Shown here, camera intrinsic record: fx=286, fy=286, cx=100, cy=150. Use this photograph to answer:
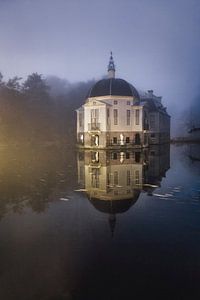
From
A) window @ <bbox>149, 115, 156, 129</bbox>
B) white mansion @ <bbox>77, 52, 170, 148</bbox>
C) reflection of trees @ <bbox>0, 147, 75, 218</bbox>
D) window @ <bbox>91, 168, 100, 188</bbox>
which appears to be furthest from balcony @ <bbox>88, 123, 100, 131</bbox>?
window @ <bbox>91, 168, 100, 188</bbox>

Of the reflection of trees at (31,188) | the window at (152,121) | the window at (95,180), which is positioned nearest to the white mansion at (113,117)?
the window at (152,121)

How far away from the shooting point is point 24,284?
4.34 metres

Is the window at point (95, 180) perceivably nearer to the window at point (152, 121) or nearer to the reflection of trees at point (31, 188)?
the reflection of trees at point (31, 188)

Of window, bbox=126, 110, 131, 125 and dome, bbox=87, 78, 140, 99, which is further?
window, bbox=126, 110, 131, 125

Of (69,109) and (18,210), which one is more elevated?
(69,109)

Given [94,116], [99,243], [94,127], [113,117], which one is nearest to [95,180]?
A: [99,243]

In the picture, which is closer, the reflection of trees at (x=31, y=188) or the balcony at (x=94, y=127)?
the reflection of trees at (x=31, y=188)

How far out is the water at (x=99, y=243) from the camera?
4.24 meters

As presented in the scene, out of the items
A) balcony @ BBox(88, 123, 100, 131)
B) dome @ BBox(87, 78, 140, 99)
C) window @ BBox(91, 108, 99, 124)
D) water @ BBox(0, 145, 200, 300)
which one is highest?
dome @ BBox(87, 78, 140, 99)

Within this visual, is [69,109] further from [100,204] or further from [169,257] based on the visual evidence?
[169,257]

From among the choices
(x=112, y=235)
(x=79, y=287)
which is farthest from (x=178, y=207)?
(x=79, y=287)

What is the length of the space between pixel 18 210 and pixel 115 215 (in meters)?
2.93

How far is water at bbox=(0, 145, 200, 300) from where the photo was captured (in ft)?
13.9

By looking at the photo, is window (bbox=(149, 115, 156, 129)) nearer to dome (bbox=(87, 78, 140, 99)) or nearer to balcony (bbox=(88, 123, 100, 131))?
dome (bbox=(87, 78, 140, 99))
